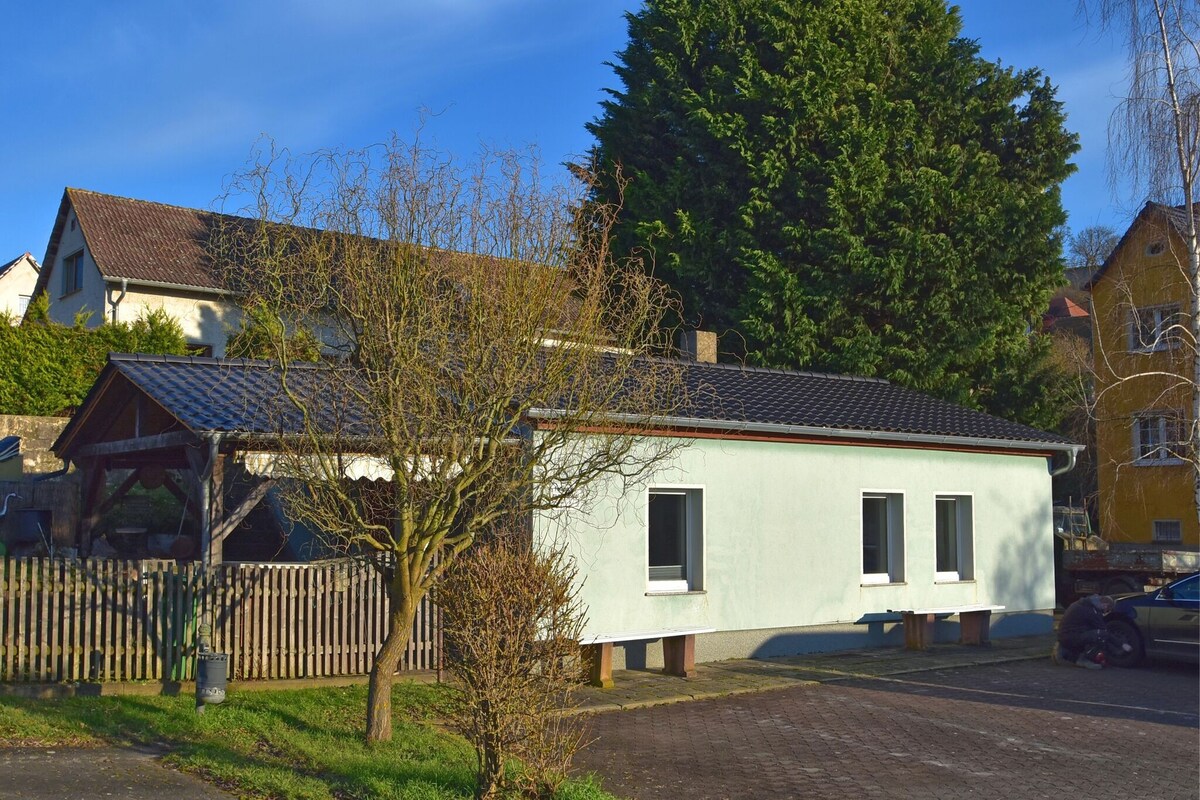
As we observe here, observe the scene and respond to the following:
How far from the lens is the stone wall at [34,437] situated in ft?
66.6

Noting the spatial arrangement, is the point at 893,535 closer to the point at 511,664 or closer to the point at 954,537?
the point at 954,537

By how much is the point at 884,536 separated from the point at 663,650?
459cm

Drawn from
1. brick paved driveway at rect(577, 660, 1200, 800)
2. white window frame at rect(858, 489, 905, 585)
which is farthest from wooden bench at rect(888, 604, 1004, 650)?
brick paved driveway at rect(577, 660, 1200, 800)

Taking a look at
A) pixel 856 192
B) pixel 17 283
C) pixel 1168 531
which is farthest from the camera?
pixel 17 283

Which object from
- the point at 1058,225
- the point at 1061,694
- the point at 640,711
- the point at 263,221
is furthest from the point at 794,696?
the point at 1058,225

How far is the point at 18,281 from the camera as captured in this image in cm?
5250

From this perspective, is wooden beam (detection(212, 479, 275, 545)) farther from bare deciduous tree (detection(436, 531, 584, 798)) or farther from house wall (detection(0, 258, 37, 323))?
house wall (detection(0, 258, 37, 323))

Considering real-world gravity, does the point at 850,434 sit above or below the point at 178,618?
above

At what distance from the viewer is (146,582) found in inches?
441

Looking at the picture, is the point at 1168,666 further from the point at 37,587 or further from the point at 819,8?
the point at 819,8

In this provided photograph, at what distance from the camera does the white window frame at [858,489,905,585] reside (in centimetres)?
1689

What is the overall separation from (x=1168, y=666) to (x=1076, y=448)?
402 cm

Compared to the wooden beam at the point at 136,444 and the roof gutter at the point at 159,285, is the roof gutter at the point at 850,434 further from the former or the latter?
the roof gutter at the point at 159,285

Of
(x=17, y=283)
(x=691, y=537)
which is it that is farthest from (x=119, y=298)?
(x=17, y=283)
